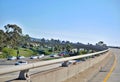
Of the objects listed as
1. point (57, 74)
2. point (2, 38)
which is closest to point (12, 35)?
point (2, 38)

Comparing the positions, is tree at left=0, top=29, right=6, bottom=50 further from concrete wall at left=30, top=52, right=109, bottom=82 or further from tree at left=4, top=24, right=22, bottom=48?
concrete wall at left=30, top=52, right=109, bottom=82

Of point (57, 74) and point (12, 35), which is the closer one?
point (57, 74)

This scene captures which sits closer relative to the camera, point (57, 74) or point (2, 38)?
point (57, 74)

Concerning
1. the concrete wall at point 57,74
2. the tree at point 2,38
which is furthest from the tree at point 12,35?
the concrete wall at point 57,74

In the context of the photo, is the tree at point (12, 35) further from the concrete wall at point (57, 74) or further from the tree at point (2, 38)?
the concrete wall at point (57, 74)

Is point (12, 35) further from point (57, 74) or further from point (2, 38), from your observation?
point (57, 74)

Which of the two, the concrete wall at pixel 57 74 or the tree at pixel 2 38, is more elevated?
the tree at pixel 2 38

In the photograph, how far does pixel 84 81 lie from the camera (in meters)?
15.3

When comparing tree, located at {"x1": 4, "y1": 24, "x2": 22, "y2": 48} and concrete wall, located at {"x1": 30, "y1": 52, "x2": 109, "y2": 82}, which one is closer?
concrete wall, located at {"x1": 30, "y1": 52, "x2": 109, "y2": 82}

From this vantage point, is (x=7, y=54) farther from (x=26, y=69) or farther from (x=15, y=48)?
(x=26, y=69)

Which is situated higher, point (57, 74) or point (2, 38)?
point (2, 38)

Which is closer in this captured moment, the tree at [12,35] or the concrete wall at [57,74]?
the concrete wall at [57,74]

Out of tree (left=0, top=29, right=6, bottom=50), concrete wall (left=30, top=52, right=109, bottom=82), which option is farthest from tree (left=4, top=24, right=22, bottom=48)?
concrete wall (left=30, top=52, right=109, bottom=82)

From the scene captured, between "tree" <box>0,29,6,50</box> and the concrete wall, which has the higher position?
"tree" <box>0,29,6,50</box>
